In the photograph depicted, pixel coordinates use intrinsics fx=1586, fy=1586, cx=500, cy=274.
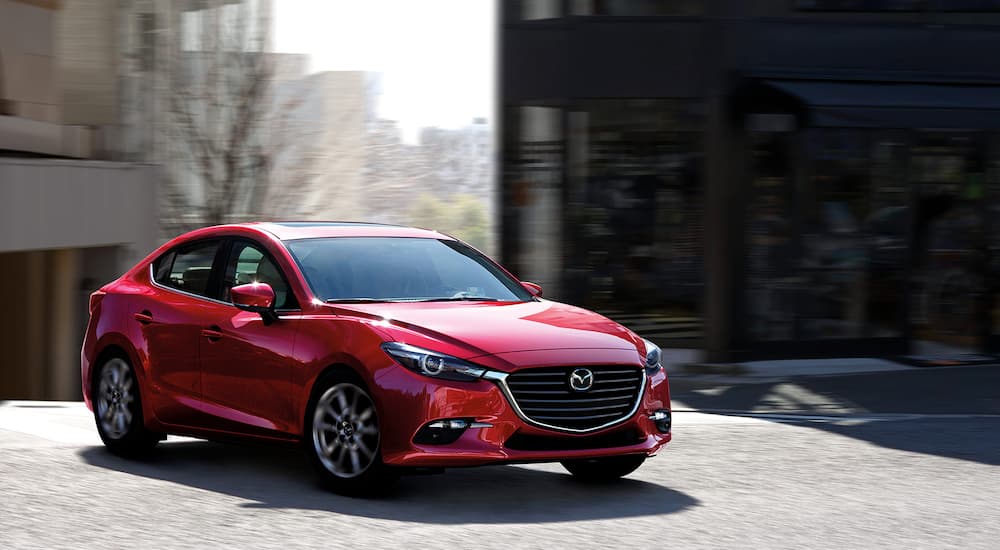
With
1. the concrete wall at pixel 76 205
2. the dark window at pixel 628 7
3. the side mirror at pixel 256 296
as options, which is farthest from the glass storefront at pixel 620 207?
the side mirror at pixel 256 296

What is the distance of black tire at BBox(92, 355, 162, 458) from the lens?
381 inches

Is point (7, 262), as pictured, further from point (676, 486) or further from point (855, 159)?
point (676, 486)

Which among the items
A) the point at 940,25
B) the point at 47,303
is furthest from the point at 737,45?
the point at 47,303

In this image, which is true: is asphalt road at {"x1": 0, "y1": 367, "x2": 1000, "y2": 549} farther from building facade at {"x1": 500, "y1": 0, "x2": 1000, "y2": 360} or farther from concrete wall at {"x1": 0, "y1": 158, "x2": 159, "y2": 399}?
concrete wall at {"x1": 0, "y1": 158, "x2": 159, "y2": 399}

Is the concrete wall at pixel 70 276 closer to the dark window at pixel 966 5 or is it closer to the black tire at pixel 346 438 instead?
the dark window at pixel 966 5

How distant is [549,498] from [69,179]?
1705 centimetres

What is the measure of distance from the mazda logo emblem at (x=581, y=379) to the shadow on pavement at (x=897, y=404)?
3.30m

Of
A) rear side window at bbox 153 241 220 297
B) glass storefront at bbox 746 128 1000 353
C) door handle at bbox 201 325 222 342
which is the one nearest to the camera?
door handle at bbox 201 325 222 342

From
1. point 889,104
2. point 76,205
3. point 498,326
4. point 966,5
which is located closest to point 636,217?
point 889,104

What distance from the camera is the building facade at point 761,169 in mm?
17203

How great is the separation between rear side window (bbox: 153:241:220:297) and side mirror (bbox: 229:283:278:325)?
832 mm

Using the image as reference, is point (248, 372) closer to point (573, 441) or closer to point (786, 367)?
point (573, 441)

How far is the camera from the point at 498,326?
8141 mm

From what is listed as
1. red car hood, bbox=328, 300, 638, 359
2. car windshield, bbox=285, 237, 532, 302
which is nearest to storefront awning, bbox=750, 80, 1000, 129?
car windshield, bbox=285, 237, 532, 302
